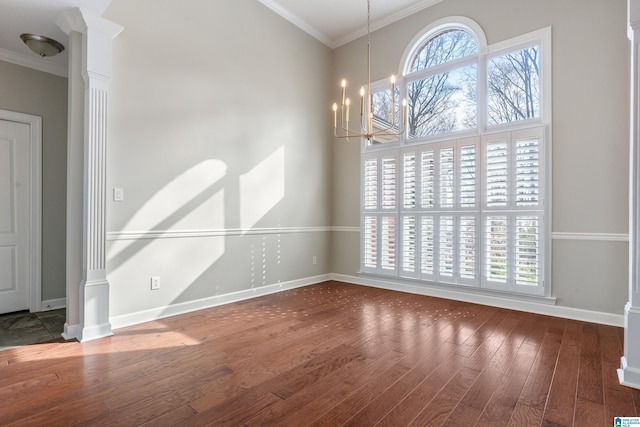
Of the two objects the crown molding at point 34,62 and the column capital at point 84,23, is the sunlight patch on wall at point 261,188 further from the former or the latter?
the crown molding at point 34,62

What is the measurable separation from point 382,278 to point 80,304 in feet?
11.4

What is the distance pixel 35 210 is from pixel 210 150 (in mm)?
2049

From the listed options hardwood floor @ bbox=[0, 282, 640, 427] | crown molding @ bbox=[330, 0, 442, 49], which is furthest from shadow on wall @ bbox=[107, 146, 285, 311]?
crown molding @ bbox=[330, 0, 442, 49]

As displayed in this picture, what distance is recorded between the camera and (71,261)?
286cm

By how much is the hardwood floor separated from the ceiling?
2.75 meters

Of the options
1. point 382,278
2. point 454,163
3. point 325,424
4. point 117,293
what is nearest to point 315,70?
point 454,163

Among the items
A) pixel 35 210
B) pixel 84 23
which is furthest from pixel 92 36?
pixel 35 210

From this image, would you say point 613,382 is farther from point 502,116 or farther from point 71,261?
point 71,261

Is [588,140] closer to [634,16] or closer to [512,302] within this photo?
[634,16]

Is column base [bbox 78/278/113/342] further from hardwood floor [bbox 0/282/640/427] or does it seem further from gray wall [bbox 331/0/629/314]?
gray wall [bbox 331/0/629/314]

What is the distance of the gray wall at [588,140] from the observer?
3098 millimetres

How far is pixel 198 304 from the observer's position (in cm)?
365

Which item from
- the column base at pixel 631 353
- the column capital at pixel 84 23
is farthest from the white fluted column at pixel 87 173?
the column base at pixel 631 353

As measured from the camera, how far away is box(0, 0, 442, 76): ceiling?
2756 millimetres
